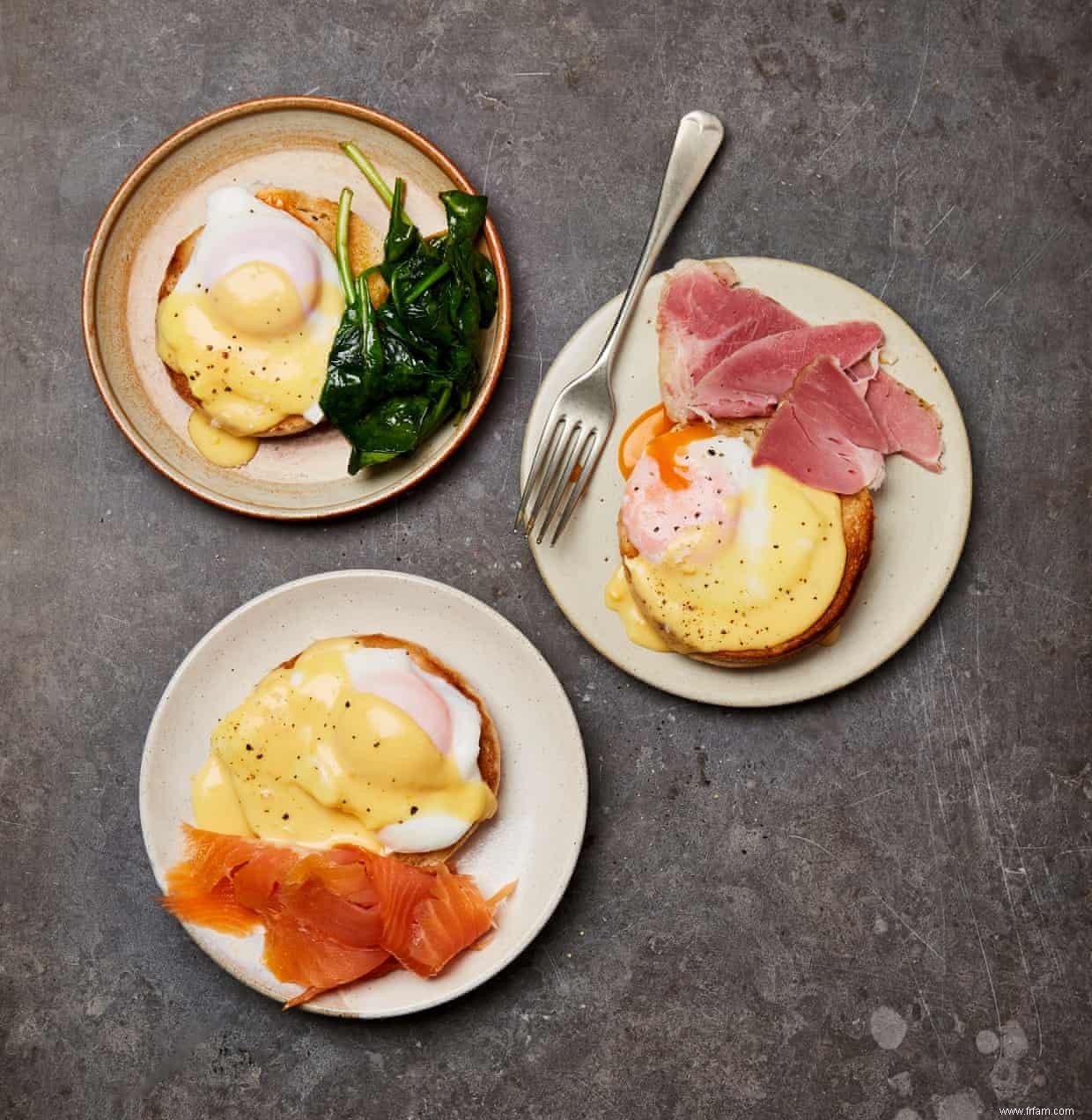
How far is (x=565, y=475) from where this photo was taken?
2.88 m

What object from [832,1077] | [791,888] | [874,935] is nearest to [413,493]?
[791,888]

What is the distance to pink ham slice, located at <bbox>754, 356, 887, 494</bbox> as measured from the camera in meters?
2.71

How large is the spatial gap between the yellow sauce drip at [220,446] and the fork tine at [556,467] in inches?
34.0

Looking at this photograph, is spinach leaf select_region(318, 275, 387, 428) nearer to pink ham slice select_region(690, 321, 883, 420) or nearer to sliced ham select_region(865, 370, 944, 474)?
pink ham slice select_region(690, 321, 883, 420)

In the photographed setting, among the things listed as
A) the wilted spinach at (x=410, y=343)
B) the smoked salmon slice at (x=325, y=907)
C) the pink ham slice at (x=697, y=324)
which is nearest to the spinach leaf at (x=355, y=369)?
the wilted spinach at (x=410, y=343)

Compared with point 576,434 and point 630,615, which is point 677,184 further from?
point 630,615

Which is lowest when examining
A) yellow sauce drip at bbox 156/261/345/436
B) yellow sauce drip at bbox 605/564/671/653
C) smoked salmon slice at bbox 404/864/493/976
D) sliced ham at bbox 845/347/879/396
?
smoked salmon slice at bbox 404/864/493/976

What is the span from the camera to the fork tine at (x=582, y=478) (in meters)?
2.85

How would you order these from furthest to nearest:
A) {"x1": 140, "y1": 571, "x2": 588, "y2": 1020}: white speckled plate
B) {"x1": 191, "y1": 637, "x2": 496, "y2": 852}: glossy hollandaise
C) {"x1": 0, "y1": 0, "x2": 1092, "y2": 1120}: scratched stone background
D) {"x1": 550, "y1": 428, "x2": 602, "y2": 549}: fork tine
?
{"x1": 0, "y1": 0, "x2": 1092, "y2": 1120}: scratched stone background
{"x1": 550, "y1": 428, "x2": 602, "y2": 549}: fork tine
{"x1": 140, "y1": 571, "x2": 588, "y2": 1020}: white speckled plate
{"x1": 191, "y1": 637, "x2": 496, "y2": 852}: glossy hollandaise

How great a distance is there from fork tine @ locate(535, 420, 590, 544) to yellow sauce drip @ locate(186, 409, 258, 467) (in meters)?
0.90

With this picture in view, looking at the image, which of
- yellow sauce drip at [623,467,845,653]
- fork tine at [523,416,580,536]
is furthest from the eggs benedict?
yellow sauce drip at [623,467,845,653]

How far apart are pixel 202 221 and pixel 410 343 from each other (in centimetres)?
79

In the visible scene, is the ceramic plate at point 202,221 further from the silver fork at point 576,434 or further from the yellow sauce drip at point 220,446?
the silver fork at point 576,434

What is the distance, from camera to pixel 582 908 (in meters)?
2.98
